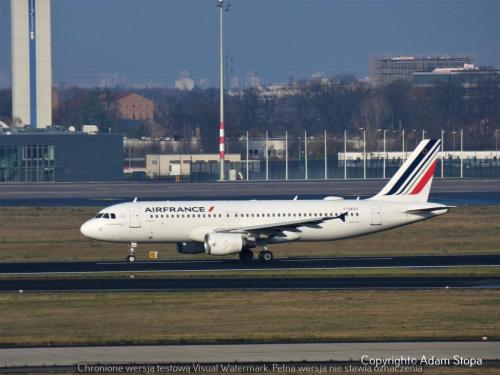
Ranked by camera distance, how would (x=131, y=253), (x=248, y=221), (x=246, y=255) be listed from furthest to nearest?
(x=248, y=221), (x=131, y=253), (x=246, y=255)

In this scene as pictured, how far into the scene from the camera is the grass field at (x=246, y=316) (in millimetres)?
33312

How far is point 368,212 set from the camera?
56594 mm

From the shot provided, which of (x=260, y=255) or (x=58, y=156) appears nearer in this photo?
(x=260, y=255)

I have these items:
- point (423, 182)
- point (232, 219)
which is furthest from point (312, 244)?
point (232, 219)

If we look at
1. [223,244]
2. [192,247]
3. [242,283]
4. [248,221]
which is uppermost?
[248,221]

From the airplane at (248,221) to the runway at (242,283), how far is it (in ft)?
25.7

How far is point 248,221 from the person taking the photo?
5578cm

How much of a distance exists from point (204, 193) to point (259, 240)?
40.6m

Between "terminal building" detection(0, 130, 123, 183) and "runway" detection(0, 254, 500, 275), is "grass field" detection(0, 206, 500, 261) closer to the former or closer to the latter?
"runway" detection(0, 254, 500, 275)

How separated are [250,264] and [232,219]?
3320mm

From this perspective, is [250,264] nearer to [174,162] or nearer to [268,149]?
[174,162]

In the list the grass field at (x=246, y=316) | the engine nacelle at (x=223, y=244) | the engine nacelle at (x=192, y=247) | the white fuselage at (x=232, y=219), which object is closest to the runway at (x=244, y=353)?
the grass field at (x=246, y=316)

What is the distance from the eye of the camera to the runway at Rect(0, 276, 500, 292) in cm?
4359

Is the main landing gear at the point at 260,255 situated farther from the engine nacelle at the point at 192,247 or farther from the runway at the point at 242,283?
the runway at the point at 242,283
